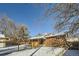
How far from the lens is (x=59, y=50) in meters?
3.52

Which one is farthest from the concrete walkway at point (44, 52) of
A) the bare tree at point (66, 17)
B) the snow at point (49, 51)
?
the bare tree at point (66, 17)

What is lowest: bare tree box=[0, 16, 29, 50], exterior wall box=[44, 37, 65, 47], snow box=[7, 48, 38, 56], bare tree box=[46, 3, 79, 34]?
snow box=[7, 48, 38, 56]

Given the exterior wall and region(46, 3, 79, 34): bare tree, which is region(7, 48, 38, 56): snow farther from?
region(46, 3, 79, 34): bare tree

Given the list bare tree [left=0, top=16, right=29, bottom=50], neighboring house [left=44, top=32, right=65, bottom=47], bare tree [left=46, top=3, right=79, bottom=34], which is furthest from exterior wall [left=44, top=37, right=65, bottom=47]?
bare tree [left=0, top=16, right=29, bottom=50]

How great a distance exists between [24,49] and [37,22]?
0.33 meters

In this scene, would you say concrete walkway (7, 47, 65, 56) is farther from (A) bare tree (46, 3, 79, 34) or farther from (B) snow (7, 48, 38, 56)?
(A) bare tree (46, 3, 79, 34)

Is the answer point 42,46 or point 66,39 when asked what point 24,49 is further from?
point 66,39

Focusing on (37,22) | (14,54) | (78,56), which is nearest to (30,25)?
(37,22)

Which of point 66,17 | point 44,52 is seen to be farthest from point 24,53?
point 66,17

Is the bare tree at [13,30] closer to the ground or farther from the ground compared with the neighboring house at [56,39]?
farther from the ground

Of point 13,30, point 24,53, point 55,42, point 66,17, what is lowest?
point 24,53

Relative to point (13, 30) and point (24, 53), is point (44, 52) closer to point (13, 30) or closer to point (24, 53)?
point (24, 53)

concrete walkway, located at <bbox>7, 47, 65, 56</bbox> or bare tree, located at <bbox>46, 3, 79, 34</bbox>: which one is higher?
bare tree, located at <bbox>46, 3, 79, 34</bbox>

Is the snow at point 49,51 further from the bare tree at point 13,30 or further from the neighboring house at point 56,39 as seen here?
the bare tree at point 13,30
